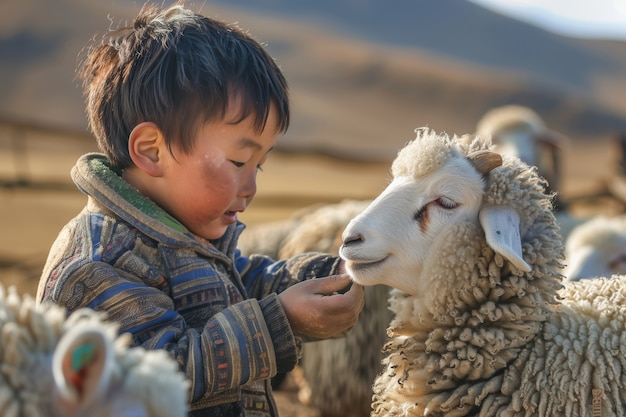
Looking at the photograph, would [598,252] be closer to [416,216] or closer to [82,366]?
[416,216]

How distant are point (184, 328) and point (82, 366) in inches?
29.9

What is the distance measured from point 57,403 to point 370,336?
Answer: 2.77m

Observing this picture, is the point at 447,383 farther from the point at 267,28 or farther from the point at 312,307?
the point at 267,28

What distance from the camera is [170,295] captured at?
1.90m

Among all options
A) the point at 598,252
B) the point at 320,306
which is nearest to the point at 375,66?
the point at 598,252

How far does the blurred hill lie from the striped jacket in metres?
6.20

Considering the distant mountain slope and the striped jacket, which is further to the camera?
the distant mountain slope

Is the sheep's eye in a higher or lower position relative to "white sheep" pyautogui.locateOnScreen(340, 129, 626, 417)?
higher

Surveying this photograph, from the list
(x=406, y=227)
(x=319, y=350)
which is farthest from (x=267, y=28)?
(x=406, y=227)

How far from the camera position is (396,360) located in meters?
2.12

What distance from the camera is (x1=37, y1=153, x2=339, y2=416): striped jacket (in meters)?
1.76

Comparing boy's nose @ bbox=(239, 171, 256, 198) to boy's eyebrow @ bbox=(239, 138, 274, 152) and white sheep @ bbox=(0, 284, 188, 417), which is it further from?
white sheep @ bbox=(0, 284, 188, 417)

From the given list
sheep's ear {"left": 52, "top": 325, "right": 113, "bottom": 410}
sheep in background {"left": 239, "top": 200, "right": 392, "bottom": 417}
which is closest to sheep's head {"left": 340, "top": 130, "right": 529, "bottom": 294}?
sheep's ear {"left": 52, "top": 325, "right": 113, "bottom": 410}

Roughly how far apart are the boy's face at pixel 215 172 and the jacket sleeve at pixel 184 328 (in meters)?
0.26
